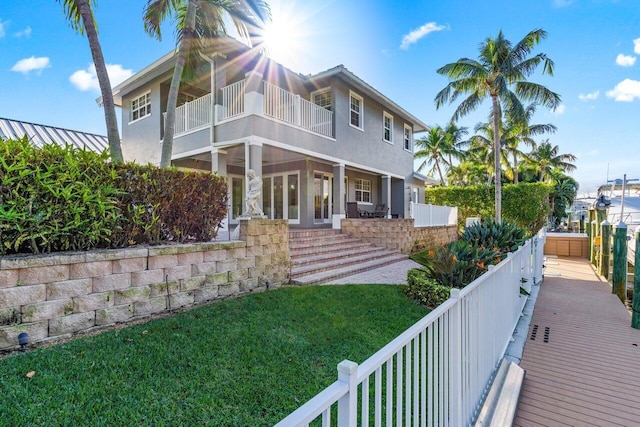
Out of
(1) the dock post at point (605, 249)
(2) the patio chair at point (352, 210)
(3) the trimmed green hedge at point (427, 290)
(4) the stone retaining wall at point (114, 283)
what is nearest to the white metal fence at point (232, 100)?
(4) the stone retaining wall at point (114, 283)

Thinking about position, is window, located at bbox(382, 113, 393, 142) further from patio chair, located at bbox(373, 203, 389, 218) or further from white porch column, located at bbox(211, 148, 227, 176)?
white porch column, located at bbox(211, 148, 227, 176)

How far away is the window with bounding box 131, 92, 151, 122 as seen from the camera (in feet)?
42.3

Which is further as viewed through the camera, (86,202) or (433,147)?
(433,147)

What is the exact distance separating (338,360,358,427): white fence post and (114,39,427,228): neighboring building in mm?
8656

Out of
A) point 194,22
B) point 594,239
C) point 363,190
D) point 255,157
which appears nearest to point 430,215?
point 363,190

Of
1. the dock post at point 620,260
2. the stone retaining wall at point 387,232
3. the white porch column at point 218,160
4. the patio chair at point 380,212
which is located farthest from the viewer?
the patio chair at point 380,212

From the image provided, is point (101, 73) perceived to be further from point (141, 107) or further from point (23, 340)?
point (141, 107)

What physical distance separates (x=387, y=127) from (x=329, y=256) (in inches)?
400

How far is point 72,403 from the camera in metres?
2.47

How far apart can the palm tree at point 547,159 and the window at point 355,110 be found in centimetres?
3199

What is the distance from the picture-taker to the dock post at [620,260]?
7.44 metres

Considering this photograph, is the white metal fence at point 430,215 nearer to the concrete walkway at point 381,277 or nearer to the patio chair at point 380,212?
the patio chair at point 380,212

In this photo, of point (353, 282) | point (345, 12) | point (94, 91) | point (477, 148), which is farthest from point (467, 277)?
point (477, 148)

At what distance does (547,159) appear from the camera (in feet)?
125
